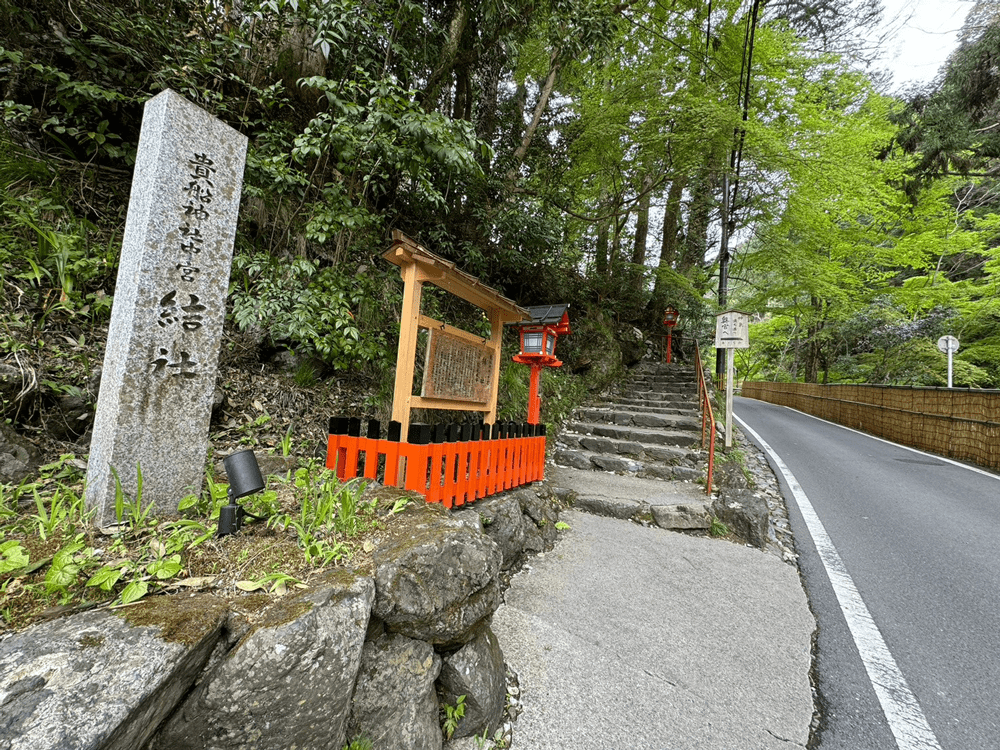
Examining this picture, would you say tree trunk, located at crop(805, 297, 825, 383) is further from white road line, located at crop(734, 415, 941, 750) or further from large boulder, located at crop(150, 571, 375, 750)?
large boulder, located at crop(150, 571, 375, 750)

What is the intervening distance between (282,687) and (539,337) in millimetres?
4094

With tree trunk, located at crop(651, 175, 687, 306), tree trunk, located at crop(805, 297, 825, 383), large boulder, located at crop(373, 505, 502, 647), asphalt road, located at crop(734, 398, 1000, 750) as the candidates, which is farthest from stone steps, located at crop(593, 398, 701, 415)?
tree trunk, located at crop(805, 297, 825, 383)

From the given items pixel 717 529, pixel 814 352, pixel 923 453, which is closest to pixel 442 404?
pixel 717 529

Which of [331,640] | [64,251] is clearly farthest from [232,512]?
[64,251]

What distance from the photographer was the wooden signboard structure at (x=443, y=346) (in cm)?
322

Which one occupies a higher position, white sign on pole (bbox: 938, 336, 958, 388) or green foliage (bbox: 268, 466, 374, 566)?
white sign on pole (bbox: 938, 336, 958, 388)

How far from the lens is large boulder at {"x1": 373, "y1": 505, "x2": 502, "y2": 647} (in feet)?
5.91

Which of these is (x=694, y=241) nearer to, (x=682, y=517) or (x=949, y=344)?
(x=949, y=344)

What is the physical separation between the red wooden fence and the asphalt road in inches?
99.5

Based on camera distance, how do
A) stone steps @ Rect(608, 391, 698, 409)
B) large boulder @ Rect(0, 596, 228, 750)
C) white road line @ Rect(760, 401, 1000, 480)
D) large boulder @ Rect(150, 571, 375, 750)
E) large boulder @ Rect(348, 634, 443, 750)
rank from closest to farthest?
large boulder @ Rect(0, 596, 228, 750), large boulder @ Rect(150, 571, 375, 750), large boulder @ Rect(348, 634, 443, 750), white road line @ Rect(760, 401, 1000, 480), stone steps @ Rect(608, 391, 698, 409)

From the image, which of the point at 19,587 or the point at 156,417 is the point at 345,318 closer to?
the point at 156,417

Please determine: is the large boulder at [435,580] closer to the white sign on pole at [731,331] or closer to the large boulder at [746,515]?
the large boulder at [746,515]

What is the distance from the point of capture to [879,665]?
2.43 m

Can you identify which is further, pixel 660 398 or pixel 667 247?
pixel 667 247
